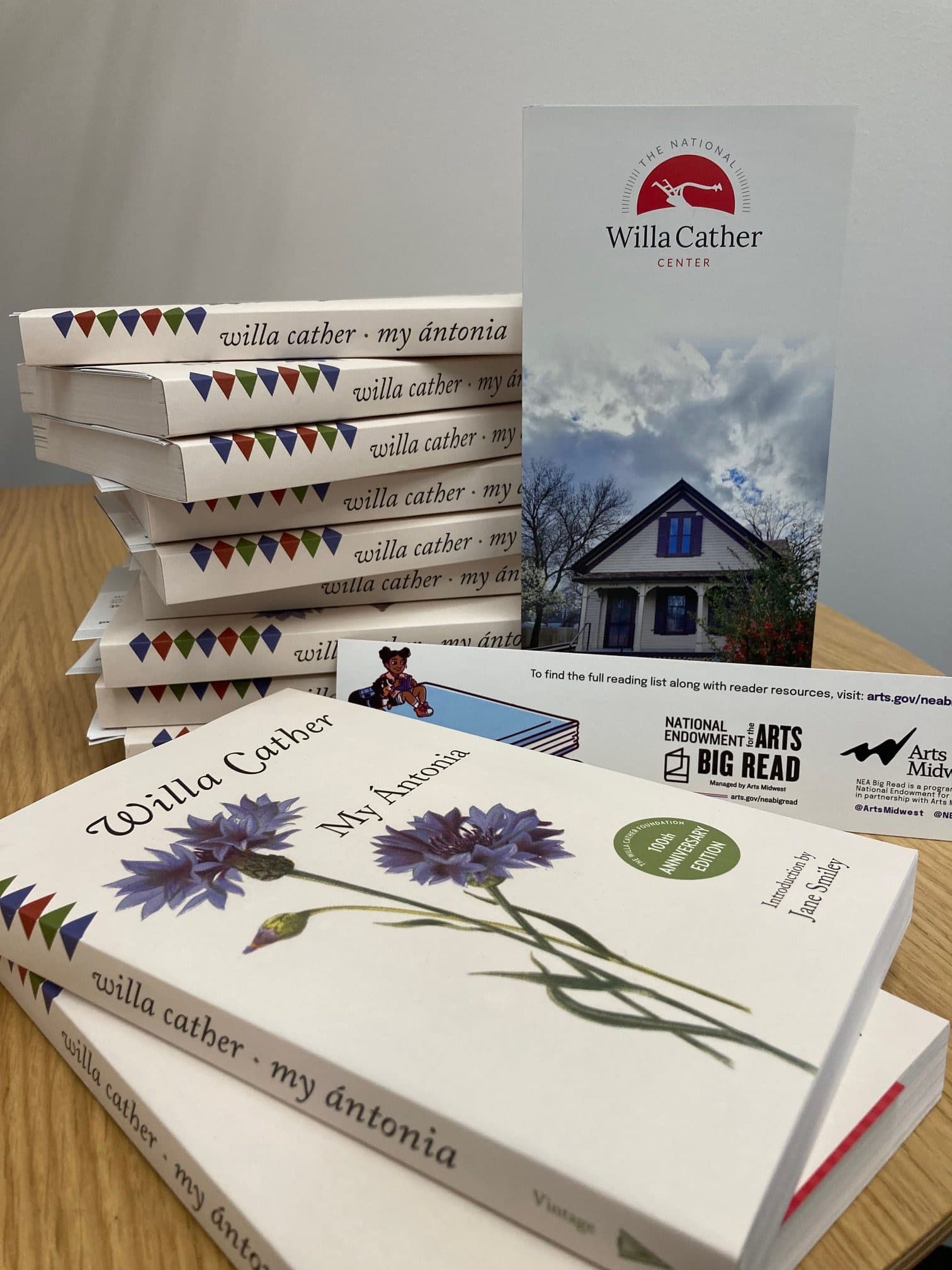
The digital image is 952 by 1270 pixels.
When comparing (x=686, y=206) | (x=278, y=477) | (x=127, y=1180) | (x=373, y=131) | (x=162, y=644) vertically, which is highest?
(x=373, y=131)

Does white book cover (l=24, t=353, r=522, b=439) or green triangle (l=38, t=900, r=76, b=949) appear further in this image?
white book cover (l=24, t=353, r=522, b=439)

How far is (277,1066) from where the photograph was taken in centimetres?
32

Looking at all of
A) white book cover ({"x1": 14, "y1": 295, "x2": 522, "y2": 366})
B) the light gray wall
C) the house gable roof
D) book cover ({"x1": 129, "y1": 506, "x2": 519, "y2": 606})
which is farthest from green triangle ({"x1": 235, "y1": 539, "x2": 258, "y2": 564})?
the light gray wall

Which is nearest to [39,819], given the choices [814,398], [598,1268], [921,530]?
[598,1268]

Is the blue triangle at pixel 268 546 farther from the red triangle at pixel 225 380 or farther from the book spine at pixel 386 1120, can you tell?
the book spine at pixel 386 1120

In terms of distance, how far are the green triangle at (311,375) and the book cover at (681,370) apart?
0.13 metres

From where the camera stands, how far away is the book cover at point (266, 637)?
60 centimetres

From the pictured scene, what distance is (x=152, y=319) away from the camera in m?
0.57

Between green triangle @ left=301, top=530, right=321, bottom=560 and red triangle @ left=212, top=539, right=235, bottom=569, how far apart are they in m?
A: 0.05

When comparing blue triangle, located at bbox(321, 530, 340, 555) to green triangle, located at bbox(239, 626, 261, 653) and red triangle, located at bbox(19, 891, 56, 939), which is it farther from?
red triangle, located at bbox(19, 891, 56, 939)

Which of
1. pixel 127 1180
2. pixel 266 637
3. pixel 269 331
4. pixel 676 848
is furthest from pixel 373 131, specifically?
pixel 127 1180

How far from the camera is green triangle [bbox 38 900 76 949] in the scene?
1.25 ft

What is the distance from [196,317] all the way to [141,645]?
0.65ft

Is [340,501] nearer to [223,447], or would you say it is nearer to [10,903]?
[223,447]
